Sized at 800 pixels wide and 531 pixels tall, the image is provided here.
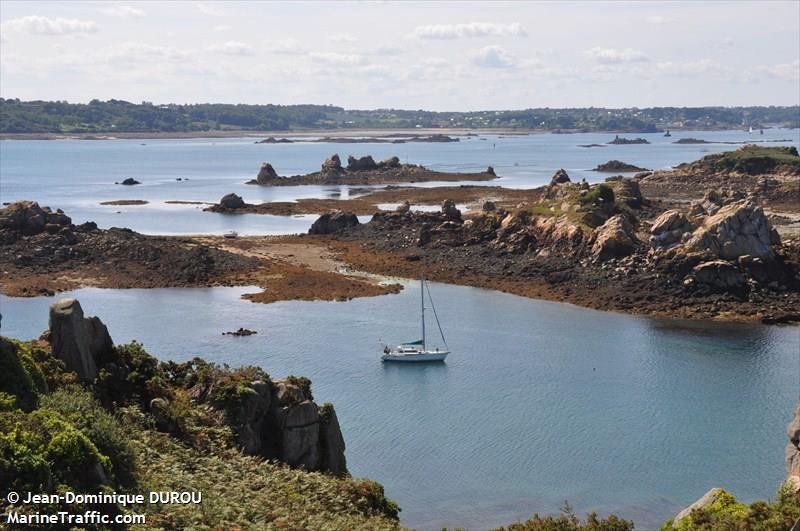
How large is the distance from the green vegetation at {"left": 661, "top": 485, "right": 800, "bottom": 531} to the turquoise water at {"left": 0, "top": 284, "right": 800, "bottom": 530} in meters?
10.7

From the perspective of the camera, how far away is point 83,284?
72062mm

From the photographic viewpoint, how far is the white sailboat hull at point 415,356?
53219 millimetres

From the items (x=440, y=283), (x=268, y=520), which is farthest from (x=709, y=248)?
(x=268, y=520)

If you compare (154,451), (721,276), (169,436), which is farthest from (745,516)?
(721,276)

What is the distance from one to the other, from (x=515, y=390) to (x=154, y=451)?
26.4 m

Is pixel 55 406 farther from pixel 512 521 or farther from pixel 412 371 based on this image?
pixel 412 371

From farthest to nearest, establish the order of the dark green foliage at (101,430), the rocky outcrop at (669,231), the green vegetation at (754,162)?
the green vegetation at (754,162) < the rocky outcrop at (669,231) < the dark green foliage at (101,430)

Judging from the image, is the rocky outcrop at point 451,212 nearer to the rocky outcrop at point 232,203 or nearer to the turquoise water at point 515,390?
the turquoise water at point 515,390

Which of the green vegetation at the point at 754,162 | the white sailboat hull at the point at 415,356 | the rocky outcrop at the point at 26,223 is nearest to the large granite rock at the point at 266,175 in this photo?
the green vegetation at the point at 754,162

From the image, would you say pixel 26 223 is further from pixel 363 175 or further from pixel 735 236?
pixel 363 175

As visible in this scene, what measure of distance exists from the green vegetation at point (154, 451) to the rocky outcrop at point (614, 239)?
44.6 metres

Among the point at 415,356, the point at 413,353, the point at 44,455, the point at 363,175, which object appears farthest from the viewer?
the point at 363,175

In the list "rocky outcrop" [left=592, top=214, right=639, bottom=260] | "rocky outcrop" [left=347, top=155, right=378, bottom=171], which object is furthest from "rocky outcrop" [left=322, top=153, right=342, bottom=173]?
"rocky outcrop" [left=592, top=214, right=639, bottom=260]

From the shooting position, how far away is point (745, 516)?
2192cm
